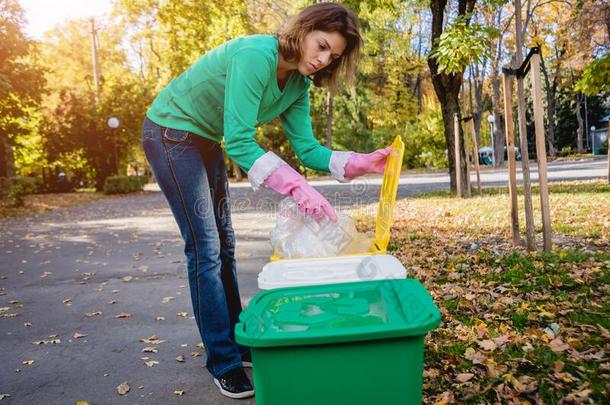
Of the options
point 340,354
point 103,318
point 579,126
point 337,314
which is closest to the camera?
point 340,354

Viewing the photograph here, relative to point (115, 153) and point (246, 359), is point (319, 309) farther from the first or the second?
point (115, 153)

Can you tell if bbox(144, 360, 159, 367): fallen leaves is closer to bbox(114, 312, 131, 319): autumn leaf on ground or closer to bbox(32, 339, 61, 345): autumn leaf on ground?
bbox(32, 339, 61, 345): autumn leaf on ground

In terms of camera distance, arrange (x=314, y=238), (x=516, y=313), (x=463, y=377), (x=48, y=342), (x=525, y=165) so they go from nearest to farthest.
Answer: (x=314, y=238) < (x=463, y=377) < (x=516, y=313) < (x=48, y=342) < (x=525, y=165)

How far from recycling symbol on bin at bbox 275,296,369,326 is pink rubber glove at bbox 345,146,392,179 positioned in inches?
38.2

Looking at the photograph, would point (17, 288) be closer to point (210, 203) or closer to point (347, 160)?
point (210, 203)

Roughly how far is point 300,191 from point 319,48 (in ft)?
2.21

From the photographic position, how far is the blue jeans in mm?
2348

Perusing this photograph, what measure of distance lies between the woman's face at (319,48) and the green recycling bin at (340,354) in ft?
3.92

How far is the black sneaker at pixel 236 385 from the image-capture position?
2393 mm

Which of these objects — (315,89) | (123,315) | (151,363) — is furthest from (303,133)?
(315,89)

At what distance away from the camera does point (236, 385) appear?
7.89ft

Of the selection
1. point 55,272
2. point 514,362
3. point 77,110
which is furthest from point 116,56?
point 514,362

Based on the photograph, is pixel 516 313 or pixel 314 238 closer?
pixel 314 238

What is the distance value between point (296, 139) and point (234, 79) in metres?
0.69
